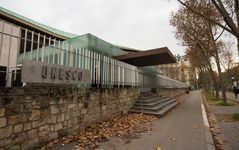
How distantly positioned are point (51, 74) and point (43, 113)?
1.14 m

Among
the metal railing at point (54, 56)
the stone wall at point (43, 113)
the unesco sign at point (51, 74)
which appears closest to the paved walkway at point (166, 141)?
the stone wall at point (43, 113)

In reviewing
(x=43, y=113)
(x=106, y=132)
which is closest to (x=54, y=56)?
(x=43, y=113)

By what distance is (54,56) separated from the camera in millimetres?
5391

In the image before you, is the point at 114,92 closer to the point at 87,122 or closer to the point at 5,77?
the point at 87,122

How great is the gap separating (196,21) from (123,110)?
461 inches

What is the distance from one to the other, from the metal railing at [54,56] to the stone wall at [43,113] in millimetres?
672

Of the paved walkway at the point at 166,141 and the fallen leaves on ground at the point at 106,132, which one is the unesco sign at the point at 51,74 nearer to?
the fallen leaves on ground at the point at 106,132

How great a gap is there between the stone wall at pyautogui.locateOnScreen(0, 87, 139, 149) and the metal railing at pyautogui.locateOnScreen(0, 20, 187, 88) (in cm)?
67

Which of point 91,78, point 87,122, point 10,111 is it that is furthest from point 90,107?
point 10,111

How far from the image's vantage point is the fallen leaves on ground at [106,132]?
475 centimetres

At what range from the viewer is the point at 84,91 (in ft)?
19.6

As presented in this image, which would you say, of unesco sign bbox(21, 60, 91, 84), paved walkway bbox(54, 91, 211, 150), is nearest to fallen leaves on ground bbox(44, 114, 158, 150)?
paved walkway bbox(54, 91, 211, 150)

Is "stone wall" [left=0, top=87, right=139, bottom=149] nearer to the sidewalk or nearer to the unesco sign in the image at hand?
the unesco sign

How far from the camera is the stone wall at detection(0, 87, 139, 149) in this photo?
3648 millimetres
